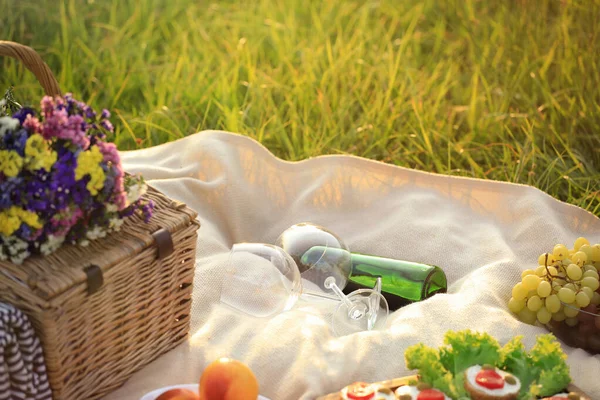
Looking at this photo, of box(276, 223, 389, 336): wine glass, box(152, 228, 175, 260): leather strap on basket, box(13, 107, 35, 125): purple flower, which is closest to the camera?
box(13, 107, 35, 125): purple flower

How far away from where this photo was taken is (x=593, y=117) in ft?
9.81

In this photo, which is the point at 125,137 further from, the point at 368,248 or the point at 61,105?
the point at 61,105

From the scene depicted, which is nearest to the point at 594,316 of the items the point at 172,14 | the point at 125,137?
the point at 125,137

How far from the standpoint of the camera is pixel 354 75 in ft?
10.9

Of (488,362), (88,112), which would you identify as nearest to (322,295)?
(488,362)

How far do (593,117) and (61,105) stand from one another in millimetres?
2150

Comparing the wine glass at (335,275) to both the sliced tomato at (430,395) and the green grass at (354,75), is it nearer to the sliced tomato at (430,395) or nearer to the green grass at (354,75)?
the sliced tomato at (430,395)

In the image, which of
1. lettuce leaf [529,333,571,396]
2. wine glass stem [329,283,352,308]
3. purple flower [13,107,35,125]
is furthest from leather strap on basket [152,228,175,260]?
lettuce leaf [529,333,571,396]

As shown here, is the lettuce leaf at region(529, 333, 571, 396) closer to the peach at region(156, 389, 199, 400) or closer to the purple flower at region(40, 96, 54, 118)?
the peach at region(156, 389, 199, 400)

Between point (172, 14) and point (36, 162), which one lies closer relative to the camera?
point (36, 162)

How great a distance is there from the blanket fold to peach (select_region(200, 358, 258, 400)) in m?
0.31

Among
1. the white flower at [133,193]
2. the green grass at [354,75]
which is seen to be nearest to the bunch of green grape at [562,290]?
the green grass at [354,75]

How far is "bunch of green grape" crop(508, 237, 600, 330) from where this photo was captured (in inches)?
72.7

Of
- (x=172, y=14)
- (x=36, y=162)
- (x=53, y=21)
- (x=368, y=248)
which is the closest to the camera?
(x=36, y=162)
